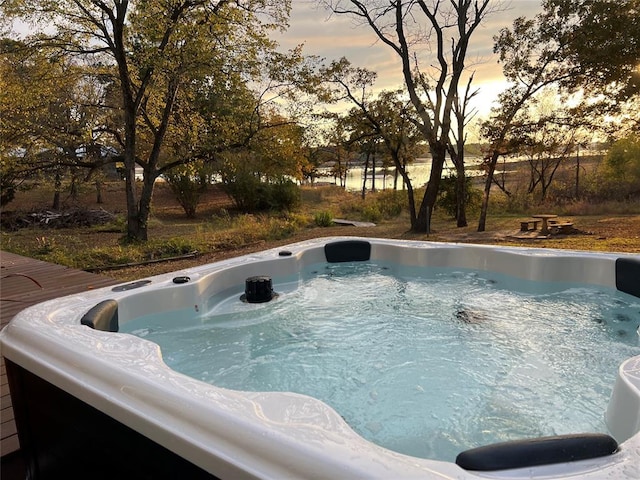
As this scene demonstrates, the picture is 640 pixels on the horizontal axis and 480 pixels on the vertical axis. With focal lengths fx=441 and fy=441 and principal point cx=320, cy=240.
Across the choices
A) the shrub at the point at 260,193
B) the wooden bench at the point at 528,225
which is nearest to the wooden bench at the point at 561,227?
the wooden bench at the point at 528,225

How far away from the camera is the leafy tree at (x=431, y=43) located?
269 inches

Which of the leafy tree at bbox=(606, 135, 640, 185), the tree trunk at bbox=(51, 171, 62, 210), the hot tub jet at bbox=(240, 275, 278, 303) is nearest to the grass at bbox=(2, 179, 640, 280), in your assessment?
the tree trunk at bbox=(51, 171, 62, 210)

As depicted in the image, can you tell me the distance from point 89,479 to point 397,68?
777 centimetres

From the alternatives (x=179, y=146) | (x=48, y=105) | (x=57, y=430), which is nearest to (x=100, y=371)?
(x=57, y=430)

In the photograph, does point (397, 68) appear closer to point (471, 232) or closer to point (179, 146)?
point (471, 232)

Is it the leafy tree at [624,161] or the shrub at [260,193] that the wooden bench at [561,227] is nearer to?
A: the leafy tree at [624,161]

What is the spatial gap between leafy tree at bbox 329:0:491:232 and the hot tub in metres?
6.09

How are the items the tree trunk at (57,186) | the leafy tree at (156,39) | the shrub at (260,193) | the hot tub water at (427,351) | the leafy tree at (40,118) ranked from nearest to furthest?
the hot tub water at (427,351) < the leafy tree at (156,39) < the leafy tree at (40,118) < the tree trunk at (57,186) < the shrub at (260,193)

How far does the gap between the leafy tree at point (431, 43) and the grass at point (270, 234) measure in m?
1.56

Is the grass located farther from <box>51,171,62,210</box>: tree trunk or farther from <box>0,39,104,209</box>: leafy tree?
<box>0,39,104,209</box>: leafy tree

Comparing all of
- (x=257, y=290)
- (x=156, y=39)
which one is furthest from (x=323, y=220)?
(x=257, y=290)

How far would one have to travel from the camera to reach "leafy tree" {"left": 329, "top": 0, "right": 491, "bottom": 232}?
6.84 metres

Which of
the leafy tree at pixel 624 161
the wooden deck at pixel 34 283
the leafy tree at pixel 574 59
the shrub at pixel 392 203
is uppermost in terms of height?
the leafy tree at pixel 574 59

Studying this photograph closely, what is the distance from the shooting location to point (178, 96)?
22.5ft
